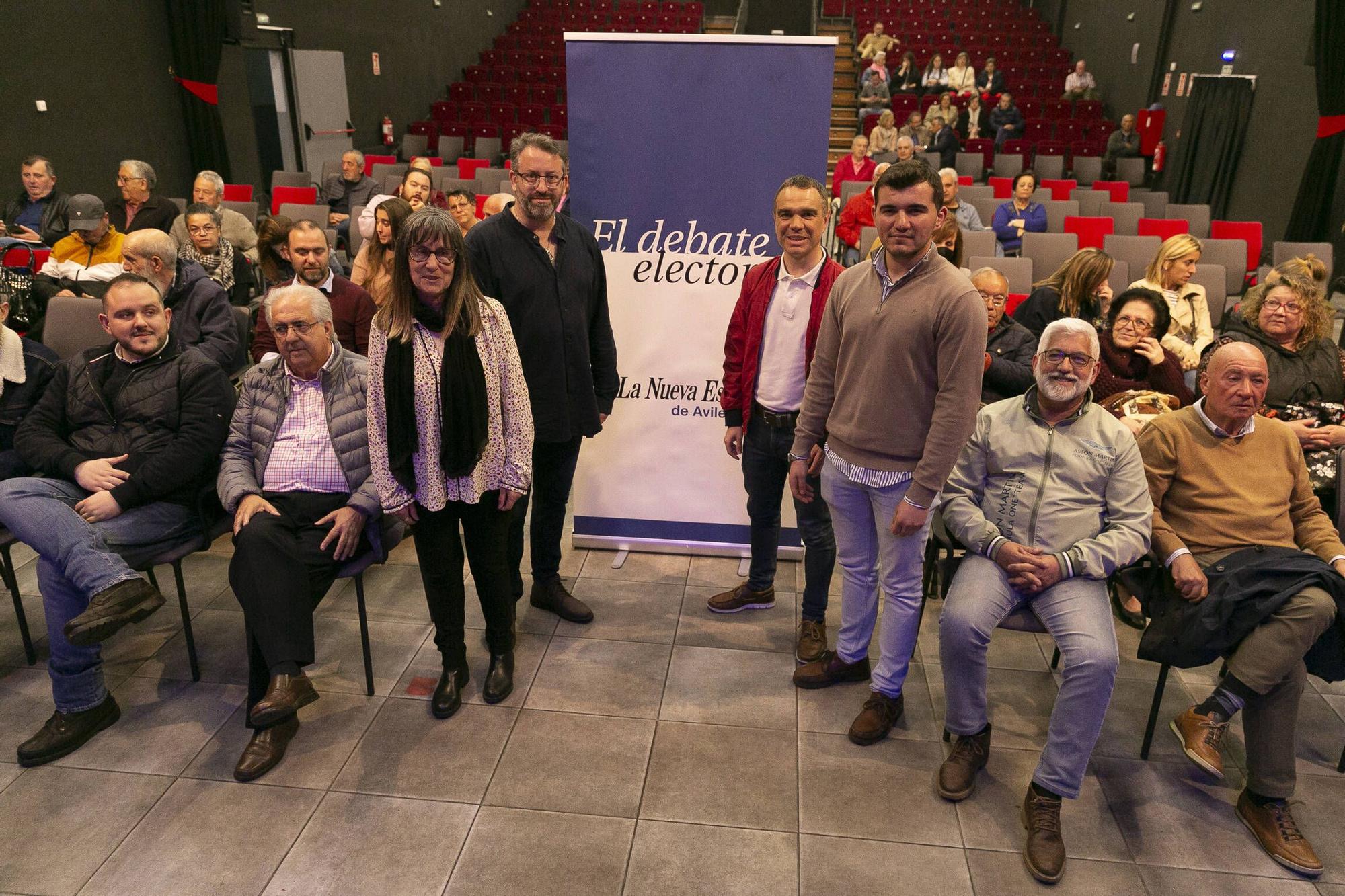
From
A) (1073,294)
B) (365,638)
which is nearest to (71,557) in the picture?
(365,638)

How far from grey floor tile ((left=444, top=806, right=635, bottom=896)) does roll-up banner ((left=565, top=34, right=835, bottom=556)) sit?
1523 mm

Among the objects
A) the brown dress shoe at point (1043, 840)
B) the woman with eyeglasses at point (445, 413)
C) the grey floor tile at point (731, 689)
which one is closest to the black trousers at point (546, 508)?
the woman with eyeglasses at point (445, 413)

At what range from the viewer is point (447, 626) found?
255 centimetres

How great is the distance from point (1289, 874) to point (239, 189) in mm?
8058

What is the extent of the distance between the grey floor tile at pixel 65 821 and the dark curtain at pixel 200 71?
27.0 ft

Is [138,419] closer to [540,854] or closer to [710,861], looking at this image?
Result: [540,854]

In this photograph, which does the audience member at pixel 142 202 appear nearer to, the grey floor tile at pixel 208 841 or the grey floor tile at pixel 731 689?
the grey floor tile at pixel 208 841

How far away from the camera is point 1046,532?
2293 millimetres

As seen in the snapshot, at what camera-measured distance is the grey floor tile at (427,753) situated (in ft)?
7.44

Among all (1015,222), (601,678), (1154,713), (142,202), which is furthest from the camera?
(1015,222)

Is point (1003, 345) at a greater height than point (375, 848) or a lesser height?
greater

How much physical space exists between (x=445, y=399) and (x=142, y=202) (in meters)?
4.63

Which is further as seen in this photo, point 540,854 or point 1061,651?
point 1061,651

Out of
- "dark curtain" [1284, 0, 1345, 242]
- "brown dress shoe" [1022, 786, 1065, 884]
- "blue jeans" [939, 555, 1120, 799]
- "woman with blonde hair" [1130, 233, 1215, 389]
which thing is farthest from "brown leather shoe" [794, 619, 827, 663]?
"dark curtain" [1284, 0, 1345, 242]
